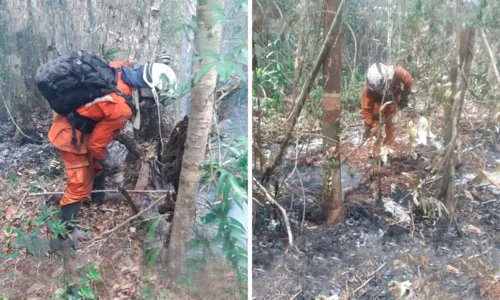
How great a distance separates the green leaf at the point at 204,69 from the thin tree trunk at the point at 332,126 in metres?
0.42

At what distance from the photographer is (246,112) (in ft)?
6.07

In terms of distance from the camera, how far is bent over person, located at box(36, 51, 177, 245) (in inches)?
71.9

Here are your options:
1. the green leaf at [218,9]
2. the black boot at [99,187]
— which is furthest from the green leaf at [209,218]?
the green leaf at [218,9]

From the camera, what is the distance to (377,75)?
1782 mm

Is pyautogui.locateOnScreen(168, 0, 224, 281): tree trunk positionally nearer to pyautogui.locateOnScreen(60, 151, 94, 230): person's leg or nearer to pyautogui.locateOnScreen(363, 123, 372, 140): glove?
pyautogui.locateOnScreen(60, 151, 94, 230): person's leg

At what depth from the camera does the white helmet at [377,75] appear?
1.78 metres

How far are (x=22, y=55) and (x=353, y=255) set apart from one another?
61.4 inches

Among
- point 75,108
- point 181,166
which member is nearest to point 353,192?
point 181,166

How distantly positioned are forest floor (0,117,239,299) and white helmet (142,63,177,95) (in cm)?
31

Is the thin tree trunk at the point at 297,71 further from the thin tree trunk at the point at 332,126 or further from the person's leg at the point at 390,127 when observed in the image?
the person's leg at the point at 390,127

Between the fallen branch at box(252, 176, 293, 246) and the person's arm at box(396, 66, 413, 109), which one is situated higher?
the person's arm at box(396, 66, 413, 109)

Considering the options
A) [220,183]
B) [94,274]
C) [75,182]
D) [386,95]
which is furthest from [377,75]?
[94,274]

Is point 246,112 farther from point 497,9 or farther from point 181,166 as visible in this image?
point 497,9

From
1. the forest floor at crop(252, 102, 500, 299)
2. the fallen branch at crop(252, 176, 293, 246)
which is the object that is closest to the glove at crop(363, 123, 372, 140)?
the forest floor at crop(252, 102, 500, 299)
